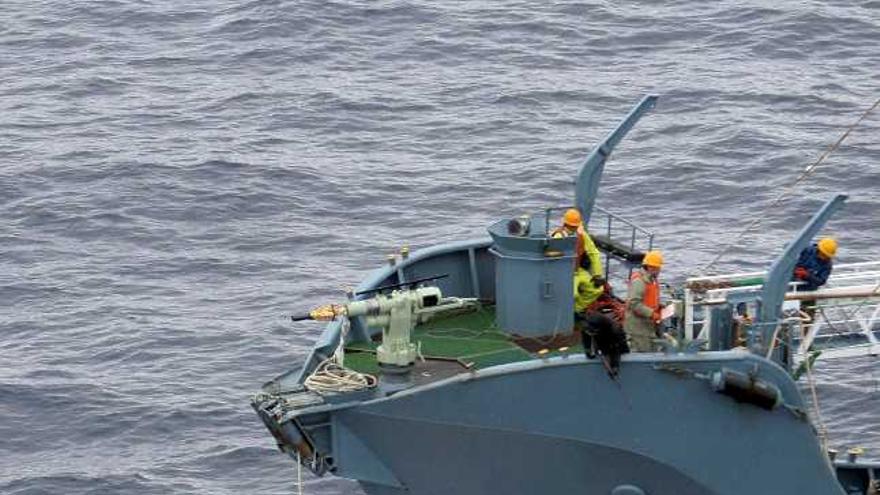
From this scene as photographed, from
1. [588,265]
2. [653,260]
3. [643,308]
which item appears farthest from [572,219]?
[643,308]

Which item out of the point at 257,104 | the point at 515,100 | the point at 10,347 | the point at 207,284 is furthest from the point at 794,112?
the point at 10,347

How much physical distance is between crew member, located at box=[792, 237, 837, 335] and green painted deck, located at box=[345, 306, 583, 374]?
11.3 feet

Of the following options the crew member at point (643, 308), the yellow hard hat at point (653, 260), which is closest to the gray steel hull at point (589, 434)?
the crew member at point (643, 308)

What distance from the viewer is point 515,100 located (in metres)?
62.7

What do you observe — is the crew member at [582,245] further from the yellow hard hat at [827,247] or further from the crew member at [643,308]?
the yellow hard hat at [827,247]

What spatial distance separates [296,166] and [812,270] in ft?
89.7

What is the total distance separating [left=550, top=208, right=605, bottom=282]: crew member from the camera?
32.4 meters

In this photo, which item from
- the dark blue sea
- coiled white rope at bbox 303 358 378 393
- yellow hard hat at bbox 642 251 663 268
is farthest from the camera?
the dark blue sea

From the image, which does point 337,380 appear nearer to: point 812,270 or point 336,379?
point 336,379

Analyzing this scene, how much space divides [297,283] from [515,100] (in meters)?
15.5

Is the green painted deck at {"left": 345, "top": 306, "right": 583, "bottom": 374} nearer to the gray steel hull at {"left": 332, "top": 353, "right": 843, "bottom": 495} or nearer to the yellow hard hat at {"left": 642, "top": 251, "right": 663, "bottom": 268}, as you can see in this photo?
the gray steel hull at {"left": 332, "top": 353, "right": 843, "bottom": 495}

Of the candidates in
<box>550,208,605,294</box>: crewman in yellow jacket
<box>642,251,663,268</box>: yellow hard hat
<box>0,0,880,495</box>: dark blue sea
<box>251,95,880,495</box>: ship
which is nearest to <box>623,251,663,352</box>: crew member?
<box>642,251,663,268</box>: yellow hard hat

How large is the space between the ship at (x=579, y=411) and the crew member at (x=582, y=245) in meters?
1.98

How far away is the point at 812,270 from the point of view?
104ft
